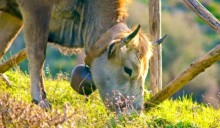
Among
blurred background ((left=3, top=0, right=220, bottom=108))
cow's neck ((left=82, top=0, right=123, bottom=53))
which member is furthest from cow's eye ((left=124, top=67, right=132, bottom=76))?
blurred background ((left=3, top=0, right=220, bottom=108))

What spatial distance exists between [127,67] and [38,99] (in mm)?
1157

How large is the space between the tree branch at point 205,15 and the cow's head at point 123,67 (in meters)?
0.77

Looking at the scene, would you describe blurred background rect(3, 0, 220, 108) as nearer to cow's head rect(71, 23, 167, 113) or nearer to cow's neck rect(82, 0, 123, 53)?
cow's neck rect(82, 0, 123, 53)

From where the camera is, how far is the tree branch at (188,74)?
10.4m

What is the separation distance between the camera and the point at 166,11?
48.7 meters

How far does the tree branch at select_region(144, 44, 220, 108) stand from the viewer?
34.1ft

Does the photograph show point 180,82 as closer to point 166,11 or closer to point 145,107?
point 145,107

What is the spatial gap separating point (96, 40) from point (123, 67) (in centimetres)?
61

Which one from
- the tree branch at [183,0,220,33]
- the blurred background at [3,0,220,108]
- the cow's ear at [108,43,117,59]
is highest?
the tree branch at [183,0,220,33]

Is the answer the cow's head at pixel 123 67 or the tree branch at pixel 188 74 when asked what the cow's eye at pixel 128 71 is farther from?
the tree branch at pixel 188 74

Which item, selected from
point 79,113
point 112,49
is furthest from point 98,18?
point 79,113

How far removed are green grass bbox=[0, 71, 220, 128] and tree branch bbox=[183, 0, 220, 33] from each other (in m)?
1.08

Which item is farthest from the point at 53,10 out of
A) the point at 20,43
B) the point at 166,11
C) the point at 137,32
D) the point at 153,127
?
the point at 166,11

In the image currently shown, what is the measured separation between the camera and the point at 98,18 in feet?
37.6
